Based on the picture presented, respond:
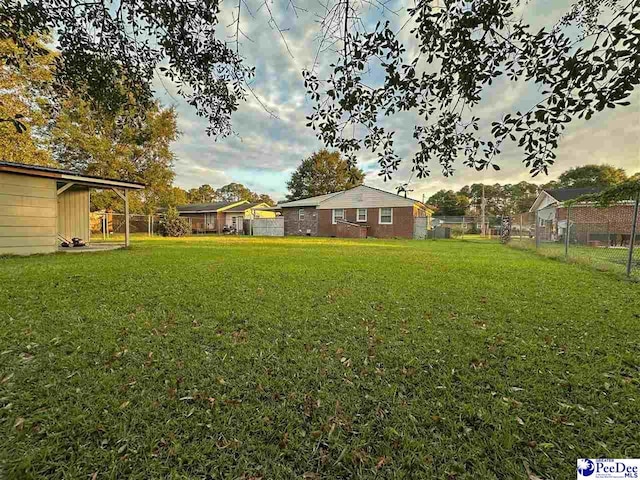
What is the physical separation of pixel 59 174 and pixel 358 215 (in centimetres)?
1717

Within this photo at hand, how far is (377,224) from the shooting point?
2127cm

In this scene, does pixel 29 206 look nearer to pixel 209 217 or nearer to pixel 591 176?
pixel 209 217

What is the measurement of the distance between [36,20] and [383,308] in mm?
4782

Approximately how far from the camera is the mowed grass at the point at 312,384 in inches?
60.8

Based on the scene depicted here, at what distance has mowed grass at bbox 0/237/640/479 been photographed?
5.07 feet

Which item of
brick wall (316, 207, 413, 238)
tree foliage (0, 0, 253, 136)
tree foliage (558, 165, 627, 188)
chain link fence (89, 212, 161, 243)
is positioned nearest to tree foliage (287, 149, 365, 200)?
brick wall (316, 207, 413, 238)

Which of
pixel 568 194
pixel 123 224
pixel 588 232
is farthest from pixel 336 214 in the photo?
pixel 123 224

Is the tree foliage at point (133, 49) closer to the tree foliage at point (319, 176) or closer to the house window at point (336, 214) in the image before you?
the house window at point (336, 214)

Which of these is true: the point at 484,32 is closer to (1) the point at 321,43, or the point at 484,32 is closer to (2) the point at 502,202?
(1) the point at 321,43

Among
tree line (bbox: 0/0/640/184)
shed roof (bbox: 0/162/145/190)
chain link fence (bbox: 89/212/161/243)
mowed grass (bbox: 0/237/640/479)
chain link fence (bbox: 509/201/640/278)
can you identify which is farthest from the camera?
chain link fence (bbox: 89/212/161/243)

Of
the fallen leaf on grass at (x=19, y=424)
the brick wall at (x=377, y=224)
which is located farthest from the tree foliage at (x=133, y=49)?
the brick wall at (x=377, y=224)

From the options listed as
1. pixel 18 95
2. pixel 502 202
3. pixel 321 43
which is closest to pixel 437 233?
pixel 321 43

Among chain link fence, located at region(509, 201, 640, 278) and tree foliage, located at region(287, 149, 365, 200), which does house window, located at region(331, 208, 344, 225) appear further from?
tree foliage, located at region(287, 149, 365, 200)

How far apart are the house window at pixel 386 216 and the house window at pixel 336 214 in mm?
2976
